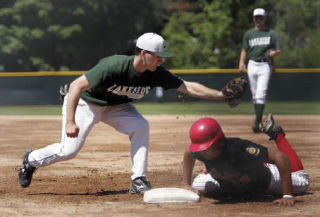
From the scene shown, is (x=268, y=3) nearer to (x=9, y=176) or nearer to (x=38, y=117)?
(x=38, y=117)

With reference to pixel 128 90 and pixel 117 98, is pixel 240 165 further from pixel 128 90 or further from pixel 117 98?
pixel 117 98

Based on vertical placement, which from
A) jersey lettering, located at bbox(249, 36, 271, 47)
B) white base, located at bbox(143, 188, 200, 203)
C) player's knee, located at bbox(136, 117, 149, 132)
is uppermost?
jersey lettering, located at bbox(249, 36, 271, 47)

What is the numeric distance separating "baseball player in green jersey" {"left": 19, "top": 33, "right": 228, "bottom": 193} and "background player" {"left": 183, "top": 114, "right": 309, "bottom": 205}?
59 cm

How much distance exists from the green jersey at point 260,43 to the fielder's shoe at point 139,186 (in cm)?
518

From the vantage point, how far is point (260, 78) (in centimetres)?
980

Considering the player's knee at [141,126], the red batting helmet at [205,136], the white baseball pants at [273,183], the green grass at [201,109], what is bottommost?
the green grass at [201,109]

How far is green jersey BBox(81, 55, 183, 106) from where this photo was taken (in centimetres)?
482

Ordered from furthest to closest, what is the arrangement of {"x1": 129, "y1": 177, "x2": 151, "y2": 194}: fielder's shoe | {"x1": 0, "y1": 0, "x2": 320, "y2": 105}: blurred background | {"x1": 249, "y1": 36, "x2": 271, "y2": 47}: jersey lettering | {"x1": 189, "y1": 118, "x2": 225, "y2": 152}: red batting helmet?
{"x1": 0, "y1": 0, "x2": 320, "y2": 105}: blurred background → {"x1": 249, "y1": 36, "x2": 271, "y2": 47}: jersey lettering → {"x1": 129, "y1": 177, "x2": 151, "y2": 194}: fielder's shoe → {"x1": 189, "y1": 118, "x2": 225, "y2": 152}: red batting helmet

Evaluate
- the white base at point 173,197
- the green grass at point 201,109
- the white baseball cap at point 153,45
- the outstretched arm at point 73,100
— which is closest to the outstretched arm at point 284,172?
the white base at point 173,197

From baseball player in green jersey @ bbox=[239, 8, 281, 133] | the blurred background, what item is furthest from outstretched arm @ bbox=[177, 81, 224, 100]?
the blurred background

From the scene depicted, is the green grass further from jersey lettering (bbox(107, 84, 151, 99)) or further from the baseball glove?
jersey lettering (bbox(107, 84, 151, 99))

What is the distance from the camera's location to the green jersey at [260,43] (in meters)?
9.83

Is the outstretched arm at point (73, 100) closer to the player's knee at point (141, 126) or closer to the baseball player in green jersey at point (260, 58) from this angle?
the player's knee at point (141, 126)

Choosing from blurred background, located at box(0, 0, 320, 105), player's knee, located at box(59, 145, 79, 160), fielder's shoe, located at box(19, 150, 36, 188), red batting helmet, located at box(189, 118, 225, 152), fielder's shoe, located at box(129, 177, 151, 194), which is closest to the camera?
red batting helmet, located at box(189, 118, 225, 152)
